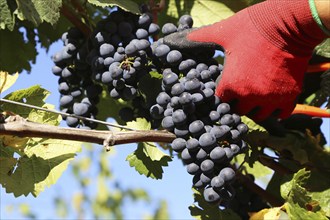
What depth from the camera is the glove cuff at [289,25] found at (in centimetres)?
162

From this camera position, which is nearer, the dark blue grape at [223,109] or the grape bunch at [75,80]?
the dark blue grape at [223,109]

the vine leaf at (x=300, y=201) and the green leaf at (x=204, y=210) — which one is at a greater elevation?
the vine leaf at (x=300, y=201)

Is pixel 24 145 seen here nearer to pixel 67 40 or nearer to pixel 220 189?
pixel 67 40

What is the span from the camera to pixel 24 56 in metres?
2.43

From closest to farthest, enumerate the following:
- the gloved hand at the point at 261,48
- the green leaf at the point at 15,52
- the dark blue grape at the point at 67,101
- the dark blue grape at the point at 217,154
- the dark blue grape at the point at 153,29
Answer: the dark blue grape at the point at 217,154
the gloved hand at the point at 261,48
the dark blue grape at the point at 153,29
the dark blue grape at the point at 67,101
the green leaf at the point at 15,52

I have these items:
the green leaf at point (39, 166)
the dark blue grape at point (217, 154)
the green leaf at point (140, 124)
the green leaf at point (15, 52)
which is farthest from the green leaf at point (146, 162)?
the green leaf at point (15, 52)

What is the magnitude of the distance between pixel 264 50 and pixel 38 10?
2.20 feet

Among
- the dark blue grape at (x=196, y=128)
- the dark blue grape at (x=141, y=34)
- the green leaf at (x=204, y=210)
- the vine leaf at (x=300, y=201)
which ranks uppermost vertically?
the dark blue grape at (x=141, y=34)

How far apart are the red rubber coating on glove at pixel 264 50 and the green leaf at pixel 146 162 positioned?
0.92 feet

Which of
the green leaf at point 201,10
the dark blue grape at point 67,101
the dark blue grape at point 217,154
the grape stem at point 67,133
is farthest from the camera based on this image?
the green leaf at point 201,10

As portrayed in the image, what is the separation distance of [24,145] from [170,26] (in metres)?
0.55

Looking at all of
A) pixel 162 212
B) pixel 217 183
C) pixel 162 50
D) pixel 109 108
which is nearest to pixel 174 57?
pixel 162 50

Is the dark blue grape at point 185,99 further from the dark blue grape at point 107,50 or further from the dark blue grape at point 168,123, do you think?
the dark blue grape at point 107,50

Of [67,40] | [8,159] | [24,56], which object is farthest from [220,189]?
[24,56]
